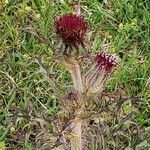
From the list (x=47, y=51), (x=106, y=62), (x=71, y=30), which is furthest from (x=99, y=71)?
(x=47, y=51)

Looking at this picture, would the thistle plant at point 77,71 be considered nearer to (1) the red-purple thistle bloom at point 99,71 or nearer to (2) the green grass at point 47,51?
(1) the red-purple thistle bloom at point 99,71

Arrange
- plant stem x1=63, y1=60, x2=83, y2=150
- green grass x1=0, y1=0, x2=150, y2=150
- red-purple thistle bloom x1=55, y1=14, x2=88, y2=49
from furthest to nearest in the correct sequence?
green grass x1=0, y1=0, x2=150, y2=150 → plant stem x1=63, y1=60, x2=83, y2=150 → red-purple thistle bloom x1=55, y1=14, x2=88, y2=49

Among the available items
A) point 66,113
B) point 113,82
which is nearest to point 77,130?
point 66,113

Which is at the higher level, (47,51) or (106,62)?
(47,51)

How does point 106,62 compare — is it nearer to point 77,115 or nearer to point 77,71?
point 77,71

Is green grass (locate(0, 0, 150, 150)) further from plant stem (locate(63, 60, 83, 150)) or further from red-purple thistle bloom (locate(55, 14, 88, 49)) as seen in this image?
red-purple thistle bloom (locate(55, 14, 88, 49))

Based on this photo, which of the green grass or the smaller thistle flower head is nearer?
the smaller thistle flower head

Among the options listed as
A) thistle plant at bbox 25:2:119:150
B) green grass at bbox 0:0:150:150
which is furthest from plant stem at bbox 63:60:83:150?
green grass at bbox 0:0:150:150

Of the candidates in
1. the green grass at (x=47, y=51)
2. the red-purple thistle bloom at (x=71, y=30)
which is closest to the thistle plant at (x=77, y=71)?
the red-purple thistle bloom at (x=71, y=30)
